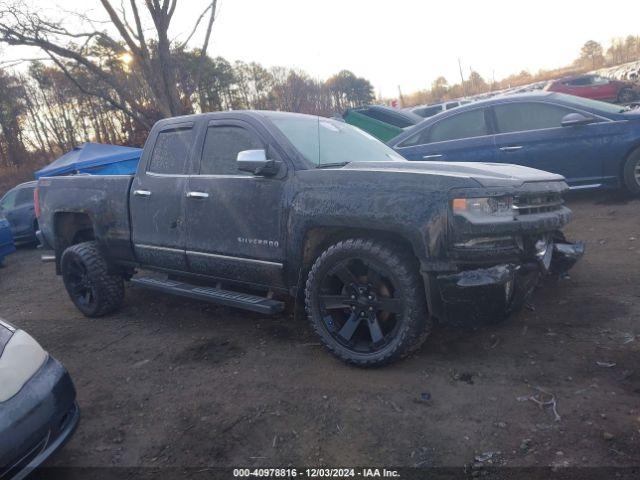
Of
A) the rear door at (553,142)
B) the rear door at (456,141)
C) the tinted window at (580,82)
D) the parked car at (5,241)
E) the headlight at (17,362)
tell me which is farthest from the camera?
the tinted window at (580,82)

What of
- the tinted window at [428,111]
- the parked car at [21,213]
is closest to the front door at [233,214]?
the parked car at [21,213]

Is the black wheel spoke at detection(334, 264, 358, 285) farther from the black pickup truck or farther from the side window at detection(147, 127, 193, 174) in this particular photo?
the side window at detection(147, 127, 193, 174)

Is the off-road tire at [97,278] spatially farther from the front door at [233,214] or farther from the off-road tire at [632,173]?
the off-road tire at [632,173]

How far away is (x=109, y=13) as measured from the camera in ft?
50.2

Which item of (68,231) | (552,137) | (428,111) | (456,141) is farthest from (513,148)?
(428,111)

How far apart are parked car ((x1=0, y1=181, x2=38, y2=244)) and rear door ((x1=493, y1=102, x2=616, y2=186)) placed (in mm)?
10844

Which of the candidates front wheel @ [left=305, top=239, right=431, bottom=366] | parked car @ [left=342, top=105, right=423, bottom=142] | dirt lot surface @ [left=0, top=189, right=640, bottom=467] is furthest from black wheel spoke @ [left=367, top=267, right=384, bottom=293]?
parked car @ [left=342, top=105, right=423, bottom=142]

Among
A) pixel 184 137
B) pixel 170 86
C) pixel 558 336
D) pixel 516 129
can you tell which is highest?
pixel 170 86

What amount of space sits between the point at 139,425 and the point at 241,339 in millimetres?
1246

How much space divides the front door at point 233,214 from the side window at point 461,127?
4139 mm

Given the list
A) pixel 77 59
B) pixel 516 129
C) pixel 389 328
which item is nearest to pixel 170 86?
pixel 77 59

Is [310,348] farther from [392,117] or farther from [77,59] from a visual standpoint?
[77,59]

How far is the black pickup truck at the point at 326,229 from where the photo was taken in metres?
2.91

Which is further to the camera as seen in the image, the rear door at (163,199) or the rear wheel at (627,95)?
the rear wheel at (627,95)
